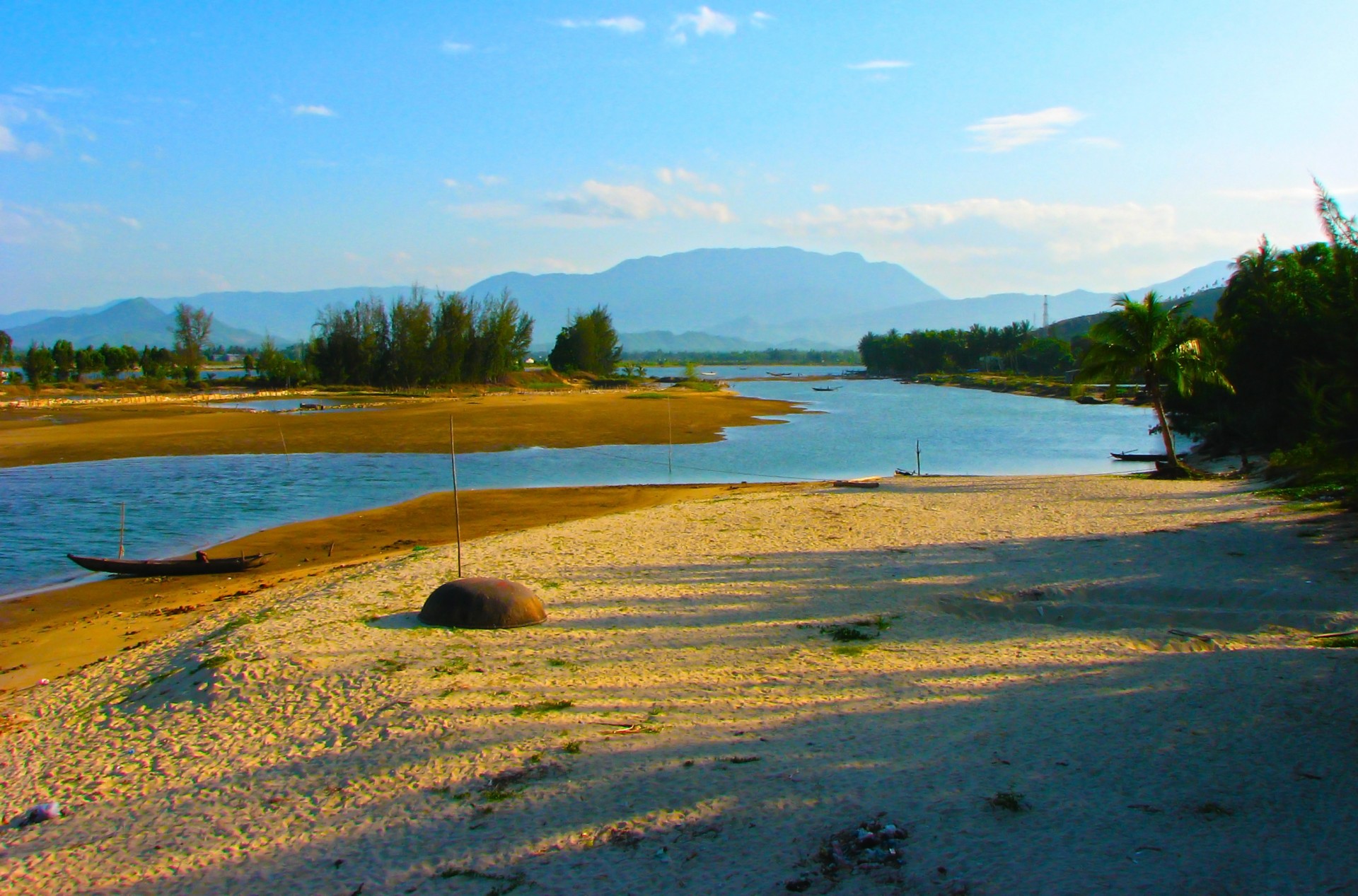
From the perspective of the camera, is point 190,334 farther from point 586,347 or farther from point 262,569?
point 262,569

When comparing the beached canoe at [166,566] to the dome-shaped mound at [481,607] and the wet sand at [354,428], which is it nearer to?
the dome-shaped mound at [481,607]

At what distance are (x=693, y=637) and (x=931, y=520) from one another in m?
9.27

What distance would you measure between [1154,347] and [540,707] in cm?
2498

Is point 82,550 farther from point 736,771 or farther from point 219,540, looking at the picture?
point 736,771

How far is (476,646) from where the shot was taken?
9820 millimetres

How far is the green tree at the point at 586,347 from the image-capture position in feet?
379

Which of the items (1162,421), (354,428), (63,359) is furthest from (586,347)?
(1162,421)

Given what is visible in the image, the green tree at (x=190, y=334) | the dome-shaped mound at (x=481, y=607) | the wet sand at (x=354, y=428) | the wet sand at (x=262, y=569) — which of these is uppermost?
the green tree at (x=190, y=334)

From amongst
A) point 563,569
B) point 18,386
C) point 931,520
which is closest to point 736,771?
point 563,569

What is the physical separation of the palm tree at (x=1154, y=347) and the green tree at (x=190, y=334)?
273ft

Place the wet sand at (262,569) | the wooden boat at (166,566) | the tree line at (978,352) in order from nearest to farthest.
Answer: the wet sand at (262,569) → the wooden boat at (166,566) → the tree line at (978,352)

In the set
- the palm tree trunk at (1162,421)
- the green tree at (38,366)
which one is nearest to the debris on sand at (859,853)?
the palm tree trunk at (1162,421)

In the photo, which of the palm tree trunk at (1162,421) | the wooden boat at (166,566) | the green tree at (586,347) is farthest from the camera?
the green tree at (586,347)

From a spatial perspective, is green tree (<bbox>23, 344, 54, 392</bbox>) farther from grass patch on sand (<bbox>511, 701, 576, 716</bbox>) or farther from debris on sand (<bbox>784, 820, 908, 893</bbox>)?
debris on sand (<bbox>784, 820, 908, 893</bbox>)
